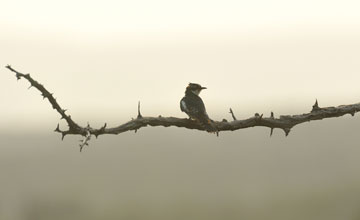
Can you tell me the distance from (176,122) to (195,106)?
2.94 m

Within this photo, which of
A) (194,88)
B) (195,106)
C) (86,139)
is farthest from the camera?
(194,88)

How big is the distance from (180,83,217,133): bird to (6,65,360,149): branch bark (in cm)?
65

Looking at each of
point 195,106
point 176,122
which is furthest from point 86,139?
point 195,106

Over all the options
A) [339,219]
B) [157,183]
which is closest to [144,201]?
[157,183]

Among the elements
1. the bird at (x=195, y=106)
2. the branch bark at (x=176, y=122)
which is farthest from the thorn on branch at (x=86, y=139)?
the bird at (x=195, y=106)

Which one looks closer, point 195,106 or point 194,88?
point 195,106

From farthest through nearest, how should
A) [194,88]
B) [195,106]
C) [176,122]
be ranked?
[194,88] → [195,106] → [176,122]

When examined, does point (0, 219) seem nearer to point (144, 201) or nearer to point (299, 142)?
point (144, 201)

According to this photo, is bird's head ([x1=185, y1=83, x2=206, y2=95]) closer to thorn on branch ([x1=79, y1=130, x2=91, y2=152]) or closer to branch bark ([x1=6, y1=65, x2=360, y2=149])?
branch bark ([x1=6, y1=65, x2=360, y2=149])

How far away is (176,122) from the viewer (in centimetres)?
615

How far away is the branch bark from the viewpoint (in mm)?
5695

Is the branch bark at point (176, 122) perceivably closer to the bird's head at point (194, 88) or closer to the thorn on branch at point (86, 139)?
the thorn on branch at point (86, 139)

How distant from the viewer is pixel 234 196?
52125 mm

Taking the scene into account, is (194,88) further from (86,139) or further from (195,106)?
(86,139)
